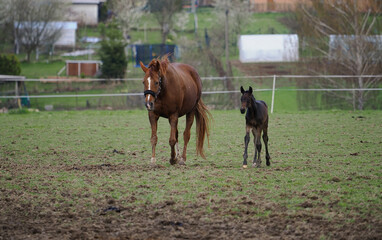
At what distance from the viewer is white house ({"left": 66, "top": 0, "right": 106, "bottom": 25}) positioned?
61.7 m

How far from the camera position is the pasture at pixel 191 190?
17.4 ft

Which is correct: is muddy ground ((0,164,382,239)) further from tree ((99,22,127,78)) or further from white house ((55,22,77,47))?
white house ((55,22,77,47))

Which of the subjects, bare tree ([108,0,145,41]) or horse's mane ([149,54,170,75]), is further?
bare tree ([108,0,145,41])

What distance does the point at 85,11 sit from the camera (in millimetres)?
62219

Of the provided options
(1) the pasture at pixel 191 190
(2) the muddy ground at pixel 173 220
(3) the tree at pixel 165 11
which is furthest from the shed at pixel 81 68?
(2) the muddy ground at pixel 173 220

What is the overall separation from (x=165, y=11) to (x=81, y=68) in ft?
65.1

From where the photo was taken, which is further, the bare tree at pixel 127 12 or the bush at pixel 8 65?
the bare tree at pixel 127 12

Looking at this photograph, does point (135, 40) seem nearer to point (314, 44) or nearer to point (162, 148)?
point (314, 44)

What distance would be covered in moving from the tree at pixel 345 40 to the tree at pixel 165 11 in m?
30.1

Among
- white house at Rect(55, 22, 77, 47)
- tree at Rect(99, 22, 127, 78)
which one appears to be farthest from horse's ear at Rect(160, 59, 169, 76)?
white house at Rect(55, 22, 77, 47)

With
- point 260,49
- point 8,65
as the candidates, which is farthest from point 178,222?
point 260,49

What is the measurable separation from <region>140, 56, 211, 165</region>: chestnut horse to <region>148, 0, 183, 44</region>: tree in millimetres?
48980

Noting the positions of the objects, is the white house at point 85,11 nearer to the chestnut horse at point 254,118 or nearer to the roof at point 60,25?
the roof at point 60,25

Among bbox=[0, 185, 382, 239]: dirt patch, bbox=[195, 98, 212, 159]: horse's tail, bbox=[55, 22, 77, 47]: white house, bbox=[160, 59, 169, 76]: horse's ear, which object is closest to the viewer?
bbox=[0, 185, 382, 239]: dirt patch
